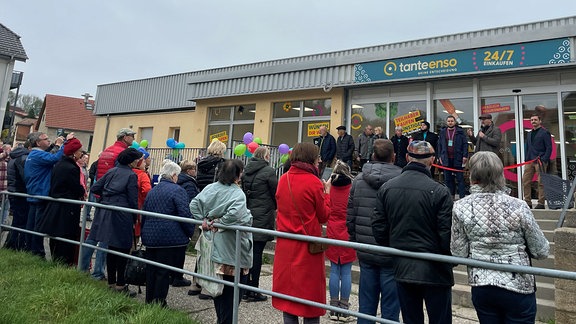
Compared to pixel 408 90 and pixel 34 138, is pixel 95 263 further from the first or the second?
pixel 408 90

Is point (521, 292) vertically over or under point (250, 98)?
under

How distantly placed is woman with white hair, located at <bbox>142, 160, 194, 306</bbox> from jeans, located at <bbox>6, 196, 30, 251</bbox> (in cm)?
335

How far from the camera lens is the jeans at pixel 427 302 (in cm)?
268

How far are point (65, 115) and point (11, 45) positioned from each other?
2656 cm

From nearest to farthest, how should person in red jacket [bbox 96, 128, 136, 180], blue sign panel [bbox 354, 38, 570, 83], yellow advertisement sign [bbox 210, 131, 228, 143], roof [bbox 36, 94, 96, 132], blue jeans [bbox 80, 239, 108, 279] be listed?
blue jeans [bbox 80, 239, 108, 279]
person in red jacket [bbox 96, 128, 136, 180]
blue sign panel [bbox 354, 38, 570, 83]
yellow advertisement sign [bbox 210, 131, 228, 143]
roof [bbox 36, 94, 96, 132]

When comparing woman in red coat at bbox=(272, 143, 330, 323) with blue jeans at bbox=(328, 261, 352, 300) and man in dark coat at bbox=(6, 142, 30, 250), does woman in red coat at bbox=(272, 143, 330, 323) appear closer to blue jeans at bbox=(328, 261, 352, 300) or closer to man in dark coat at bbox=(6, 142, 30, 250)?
blue jeans at bbox=(328, 261, 352, 300)

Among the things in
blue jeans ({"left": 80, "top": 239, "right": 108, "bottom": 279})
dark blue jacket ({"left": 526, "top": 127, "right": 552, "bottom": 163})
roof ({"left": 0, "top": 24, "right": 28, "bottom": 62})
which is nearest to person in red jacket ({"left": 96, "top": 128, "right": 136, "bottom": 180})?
blue jeans ({"left": 80, "top": 239, "right": 108, "bottom": 279})

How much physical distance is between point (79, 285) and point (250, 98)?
33.9ft

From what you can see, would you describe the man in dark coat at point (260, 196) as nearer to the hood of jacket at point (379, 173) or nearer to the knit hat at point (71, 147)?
A: the hood of jacket at point (379, 173)

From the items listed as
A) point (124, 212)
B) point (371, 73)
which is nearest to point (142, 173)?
point (124, 212)

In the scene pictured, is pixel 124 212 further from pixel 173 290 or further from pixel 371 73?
pixel 371 73

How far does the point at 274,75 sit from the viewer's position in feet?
42.4

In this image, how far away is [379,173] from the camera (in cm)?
361

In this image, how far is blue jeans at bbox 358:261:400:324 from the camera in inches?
134
